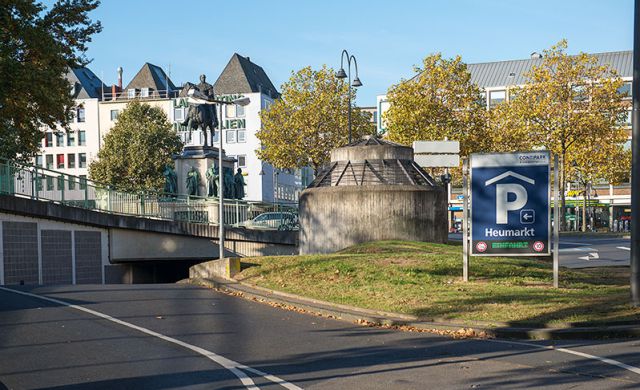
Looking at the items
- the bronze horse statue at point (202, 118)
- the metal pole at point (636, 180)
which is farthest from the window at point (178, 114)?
the metal pole at point (636, 180)

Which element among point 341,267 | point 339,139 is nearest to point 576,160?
point 339,139

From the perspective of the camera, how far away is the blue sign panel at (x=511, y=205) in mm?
16906

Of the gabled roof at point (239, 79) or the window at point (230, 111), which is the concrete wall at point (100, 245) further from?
the gabled roof at point (239, 79)

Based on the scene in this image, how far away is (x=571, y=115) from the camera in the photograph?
5519 centimetres

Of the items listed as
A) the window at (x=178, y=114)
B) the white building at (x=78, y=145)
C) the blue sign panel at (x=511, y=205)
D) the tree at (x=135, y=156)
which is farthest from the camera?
the white building at (x=78, y=145)

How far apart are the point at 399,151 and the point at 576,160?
3117cm

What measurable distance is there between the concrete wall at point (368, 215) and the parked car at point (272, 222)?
26.7 feet

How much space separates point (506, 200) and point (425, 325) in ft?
16.5

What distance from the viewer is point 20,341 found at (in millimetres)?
11219

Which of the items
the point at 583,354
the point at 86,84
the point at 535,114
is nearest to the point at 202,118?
the point at 535,114

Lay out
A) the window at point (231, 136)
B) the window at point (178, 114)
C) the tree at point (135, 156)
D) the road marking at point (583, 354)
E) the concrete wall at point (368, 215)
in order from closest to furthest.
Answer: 1. the road marking at point (583, 354)
2. the concrete wall at point (368, 215)
3. the tree at point (135, 156)
4. the window at point (231, 136)
5. the window at point (178, 114)

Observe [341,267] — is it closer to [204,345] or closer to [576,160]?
[204,345]

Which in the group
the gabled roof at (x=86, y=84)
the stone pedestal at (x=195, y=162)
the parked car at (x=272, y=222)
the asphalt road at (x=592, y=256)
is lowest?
the asphalt road at (x=592, y=256)

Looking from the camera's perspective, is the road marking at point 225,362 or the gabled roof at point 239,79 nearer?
the road marking at point 225,362
